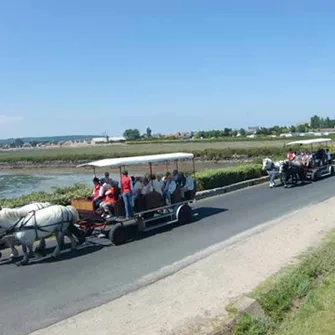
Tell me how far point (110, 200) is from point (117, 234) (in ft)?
4.14

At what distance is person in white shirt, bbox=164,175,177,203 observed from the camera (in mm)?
15153

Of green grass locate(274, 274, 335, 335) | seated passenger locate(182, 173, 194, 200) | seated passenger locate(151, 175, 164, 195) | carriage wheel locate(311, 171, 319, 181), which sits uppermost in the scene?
seated passenger locate(151, 175, 164, 195)

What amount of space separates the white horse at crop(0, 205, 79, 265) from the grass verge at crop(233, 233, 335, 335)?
5.54 metres

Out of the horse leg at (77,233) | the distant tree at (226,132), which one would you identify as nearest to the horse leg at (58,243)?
the horse leg at (77,233)

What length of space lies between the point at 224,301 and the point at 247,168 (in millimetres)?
19170

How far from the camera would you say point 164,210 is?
50.5 feet

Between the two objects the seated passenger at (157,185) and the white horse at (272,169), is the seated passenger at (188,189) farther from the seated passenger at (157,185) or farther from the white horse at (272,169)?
the white horse at (272,169)

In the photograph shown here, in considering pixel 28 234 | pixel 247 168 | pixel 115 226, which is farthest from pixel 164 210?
pixel 247 168

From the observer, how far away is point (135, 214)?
13641mm

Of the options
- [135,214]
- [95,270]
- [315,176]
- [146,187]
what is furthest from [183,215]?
[315,176]

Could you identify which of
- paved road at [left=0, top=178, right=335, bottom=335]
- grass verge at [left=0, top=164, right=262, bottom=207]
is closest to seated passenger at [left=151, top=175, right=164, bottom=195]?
paved road at [left=0, top=178, right=335, bottom=335]

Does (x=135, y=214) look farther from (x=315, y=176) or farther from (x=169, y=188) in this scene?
(x=315, y=176)

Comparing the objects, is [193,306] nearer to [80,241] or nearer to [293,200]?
[80,241]

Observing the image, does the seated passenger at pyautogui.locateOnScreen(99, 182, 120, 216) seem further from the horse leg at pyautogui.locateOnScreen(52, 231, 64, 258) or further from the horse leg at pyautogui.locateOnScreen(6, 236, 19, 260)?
the horse leg at pyautogui.locateOnScreen(6, 236, 19, 260)
